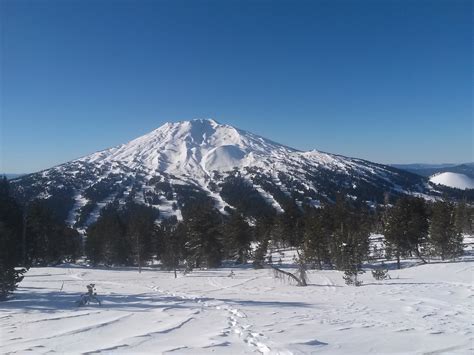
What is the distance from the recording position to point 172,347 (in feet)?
25.9

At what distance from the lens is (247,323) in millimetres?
10484

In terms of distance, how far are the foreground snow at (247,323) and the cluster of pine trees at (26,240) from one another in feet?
4.43

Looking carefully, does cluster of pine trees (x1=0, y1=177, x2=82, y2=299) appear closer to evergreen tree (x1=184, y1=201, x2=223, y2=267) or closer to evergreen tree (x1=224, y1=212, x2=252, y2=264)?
evergreen tree (x1=184, y1=201, x2=223, y2=267)

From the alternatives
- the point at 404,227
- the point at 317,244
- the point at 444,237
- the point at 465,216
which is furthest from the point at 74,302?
the point at 465,216

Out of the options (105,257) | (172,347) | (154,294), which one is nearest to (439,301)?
(172,347)

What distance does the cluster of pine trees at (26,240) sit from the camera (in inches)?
622

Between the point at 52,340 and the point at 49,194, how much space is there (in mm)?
202957

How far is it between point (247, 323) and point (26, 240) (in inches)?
1003

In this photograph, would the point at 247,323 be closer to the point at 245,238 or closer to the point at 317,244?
the point at 317,244

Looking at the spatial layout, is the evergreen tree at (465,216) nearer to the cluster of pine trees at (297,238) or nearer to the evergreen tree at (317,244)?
the cluster of pine trees at (297,238)

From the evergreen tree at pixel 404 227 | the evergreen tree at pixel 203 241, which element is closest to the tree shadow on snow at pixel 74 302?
the evergreen tree at pixel 203 241

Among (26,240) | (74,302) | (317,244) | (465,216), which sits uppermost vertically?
(465,216)

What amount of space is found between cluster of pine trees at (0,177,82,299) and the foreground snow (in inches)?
53.2

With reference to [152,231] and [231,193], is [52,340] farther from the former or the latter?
[231,193]
